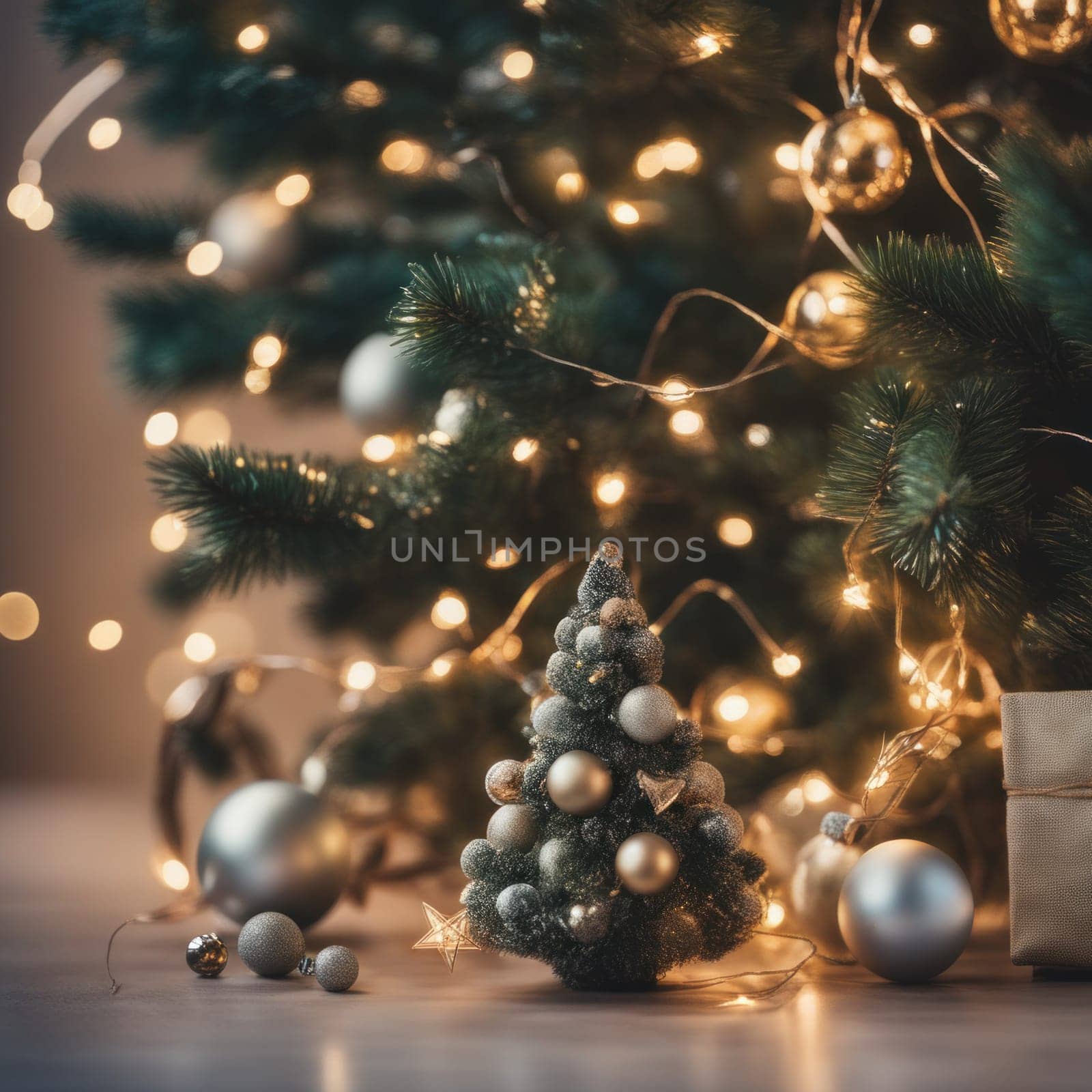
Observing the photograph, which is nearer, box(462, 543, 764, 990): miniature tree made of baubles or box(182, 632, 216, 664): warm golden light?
box(462, 543, 764, 990): miniature tree made of baubles

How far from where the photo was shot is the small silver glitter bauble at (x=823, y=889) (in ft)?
3.18

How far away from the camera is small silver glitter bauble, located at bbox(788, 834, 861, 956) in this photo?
0.97 meters

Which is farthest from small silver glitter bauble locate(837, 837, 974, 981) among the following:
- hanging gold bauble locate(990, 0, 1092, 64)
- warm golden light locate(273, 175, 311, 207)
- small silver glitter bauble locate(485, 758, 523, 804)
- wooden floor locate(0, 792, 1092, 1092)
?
warm golden light locate(273, 175, 311, 207)

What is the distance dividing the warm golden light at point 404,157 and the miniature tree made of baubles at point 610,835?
645mm

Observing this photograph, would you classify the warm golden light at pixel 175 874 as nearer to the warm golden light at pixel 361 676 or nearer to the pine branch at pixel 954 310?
the warm golden light at pixel 361 676

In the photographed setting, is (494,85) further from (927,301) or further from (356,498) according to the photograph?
(927,301)

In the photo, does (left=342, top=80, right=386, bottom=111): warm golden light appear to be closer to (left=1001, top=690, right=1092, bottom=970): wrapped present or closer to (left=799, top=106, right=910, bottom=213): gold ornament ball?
(left=799, top=106, right=910, bottom=213): gold ornament ball

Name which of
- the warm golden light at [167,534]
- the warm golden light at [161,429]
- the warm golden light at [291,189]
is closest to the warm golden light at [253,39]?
the warm golden light at [291,189]

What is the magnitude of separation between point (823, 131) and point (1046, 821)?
530 millimetres

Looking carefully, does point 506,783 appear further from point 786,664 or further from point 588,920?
point 786,664

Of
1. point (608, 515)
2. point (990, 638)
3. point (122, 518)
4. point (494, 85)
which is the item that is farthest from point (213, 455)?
point (122, 518)

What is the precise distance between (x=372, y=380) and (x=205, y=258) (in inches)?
11.5

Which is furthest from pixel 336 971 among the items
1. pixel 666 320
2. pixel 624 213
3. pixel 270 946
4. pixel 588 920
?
pixel 624 213

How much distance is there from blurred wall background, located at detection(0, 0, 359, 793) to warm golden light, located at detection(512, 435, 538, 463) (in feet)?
4.53
